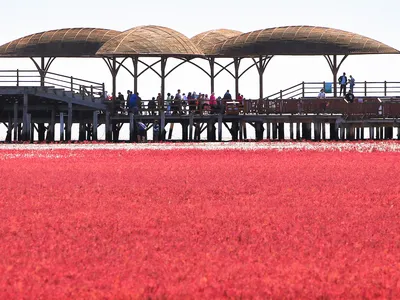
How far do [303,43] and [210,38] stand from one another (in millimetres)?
9079

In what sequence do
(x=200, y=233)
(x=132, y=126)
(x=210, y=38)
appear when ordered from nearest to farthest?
1. (x=200, y=233)
2. (x=132, y=126)
3. (x=210, y=38)

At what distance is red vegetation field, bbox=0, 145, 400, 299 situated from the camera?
38.4ft

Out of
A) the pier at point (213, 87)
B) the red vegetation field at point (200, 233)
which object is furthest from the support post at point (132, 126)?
the red vegetation field at point (200, 233)

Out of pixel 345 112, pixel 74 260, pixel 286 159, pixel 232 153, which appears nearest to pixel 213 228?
pixel 74 260

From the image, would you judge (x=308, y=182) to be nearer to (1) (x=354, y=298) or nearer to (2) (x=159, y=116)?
(1) (x=354, y=298)

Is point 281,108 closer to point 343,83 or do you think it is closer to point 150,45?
point 343,83

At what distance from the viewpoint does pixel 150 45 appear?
57219 millimetres

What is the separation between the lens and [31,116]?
6825 centimetres

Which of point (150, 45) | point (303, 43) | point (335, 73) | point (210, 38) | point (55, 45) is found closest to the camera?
point (150, 45)

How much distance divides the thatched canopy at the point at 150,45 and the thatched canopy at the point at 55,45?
17.3 feet

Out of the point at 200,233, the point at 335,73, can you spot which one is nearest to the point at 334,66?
the point at 335,73

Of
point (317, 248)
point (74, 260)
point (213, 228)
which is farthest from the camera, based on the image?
point (213, 228)

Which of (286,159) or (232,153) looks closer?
(286,159)

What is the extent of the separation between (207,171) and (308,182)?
4.78m
